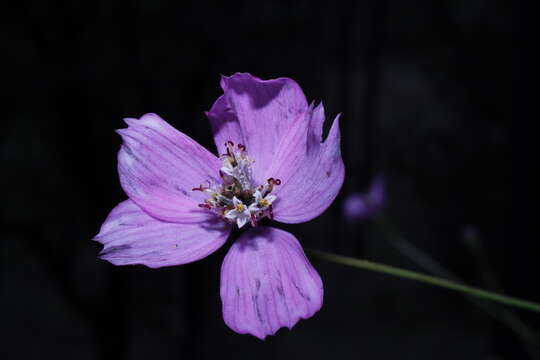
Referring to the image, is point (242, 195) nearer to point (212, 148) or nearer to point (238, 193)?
point (238, 193)

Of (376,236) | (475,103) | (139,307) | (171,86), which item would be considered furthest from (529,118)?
(139,307)

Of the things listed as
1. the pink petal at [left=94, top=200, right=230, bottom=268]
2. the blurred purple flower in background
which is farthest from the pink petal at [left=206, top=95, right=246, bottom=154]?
the blurred purple flower in background

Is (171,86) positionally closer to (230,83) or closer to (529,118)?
(230,83)

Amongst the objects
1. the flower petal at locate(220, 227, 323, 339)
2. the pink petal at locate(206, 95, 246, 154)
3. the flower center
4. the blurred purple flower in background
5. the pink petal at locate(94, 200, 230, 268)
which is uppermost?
the pink petal at locate(206, 95, 246, 154)

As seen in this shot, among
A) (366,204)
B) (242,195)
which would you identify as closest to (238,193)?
(242,195)

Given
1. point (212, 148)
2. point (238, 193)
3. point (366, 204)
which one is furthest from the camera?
point (366, 204)

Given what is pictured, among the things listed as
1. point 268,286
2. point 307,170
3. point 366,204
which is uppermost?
point 307,170

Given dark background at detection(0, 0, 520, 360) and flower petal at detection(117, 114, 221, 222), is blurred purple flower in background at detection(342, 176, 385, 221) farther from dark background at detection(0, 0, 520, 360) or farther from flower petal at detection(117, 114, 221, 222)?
flower petal at detection(117, 114, 221, 222)

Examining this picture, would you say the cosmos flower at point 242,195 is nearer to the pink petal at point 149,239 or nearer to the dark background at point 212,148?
the pink petal at point 149,239
